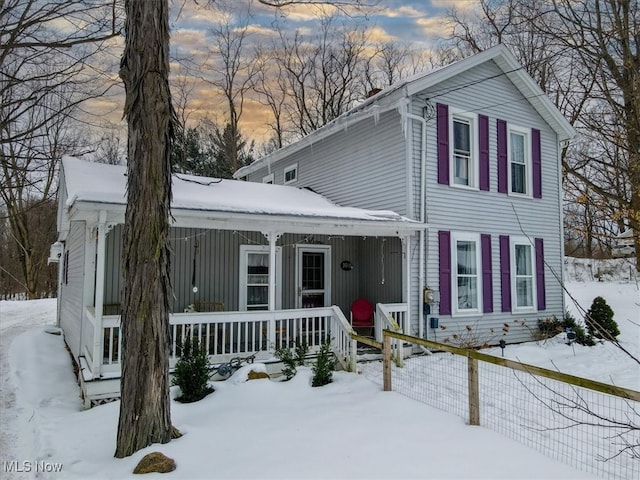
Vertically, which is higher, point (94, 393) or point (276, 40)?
point (276, 40)

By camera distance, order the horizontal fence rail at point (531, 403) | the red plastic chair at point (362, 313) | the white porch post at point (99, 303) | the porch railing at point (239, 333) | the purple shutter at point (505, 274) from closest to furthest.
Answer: the horizontal fence rail at point (531, 403) < the white porch post at point (99, 303) < the porch railing at point (239, 333) < the red plastic chair at point (362, 313) < the purple shutter at point (505, 274)

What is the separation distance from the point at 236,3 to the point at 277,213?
3726 millimetres

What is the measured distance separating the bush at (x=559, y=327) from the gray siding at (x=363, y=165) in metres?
4.93

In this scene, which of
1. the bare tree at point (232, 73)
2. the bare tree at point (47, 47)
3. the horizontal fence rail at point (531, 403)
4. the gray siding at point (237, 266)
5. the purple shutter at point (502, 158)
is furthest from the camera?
the bare tree at point (232, 73)

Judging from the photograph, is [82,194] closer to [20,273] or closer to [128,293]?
[128,293]

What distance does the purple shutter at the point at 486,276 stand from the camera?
33.2 feet

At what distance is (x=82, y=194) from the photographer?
19.7 feet

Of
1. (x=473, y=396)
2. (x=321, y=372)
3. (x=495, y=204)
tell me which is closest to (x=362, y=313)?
(x=321, y=372)

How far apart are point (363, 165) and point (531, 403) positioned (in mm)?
6458

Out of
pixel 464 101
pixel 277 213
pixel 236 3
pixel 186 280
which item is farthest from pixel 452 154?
pixel 186 280

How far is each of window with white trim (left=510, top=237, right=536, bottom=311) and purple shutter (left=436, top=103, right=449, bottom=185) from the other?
2628mm

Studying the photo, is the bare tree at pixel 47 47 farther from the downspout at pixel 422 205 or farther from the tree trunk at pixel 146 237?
the downspout at pixel 422 205

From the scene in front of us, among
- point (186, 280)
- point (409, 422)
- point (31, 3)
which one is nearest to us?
point (409, 422)

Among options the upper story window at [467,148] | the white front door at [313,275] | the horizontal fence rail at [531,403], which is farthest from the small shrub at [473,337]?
the upper story window at [467,148]
